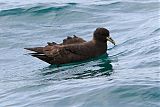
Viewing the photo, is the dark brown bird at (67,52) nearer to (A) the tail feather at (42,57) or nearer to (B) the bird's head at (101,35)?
(A) the tail feather at (42,57)

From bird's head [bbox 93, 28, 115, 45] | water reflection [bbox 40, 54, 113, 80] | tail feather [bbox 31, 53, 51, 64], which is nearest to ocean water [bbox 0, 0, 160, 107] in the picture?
water reflection [bbox 40, 54, 113, 80]

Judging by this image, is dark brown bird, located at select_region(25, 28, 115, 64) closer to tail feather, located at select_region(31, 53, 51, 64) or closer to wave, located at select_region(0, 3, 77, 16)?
tail feather, located at select_region(31, 53, 51, 64)

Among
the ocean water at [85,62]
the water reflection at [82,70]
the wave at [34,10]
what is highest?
the wave at [34,10]

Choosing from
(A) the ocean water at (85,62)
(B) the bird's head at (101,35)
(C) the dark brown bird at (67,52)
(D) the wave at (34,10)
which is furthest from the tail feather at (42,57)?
(D) the wave at (34,10)

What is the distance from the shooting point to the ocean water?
9.81 metres

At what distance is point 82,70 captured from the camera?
1228 cm

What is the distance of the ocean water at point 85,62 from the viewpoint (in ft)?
32.2

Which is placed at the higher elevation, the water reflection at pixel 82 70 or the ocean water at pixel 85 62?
the ocean water at pixel 85 62

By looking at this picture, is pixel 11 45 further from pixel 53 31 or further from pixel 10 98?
pixel 10 98

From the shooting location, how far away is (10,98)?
34.2 ft

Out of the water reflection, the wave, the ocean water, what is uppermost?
the wave

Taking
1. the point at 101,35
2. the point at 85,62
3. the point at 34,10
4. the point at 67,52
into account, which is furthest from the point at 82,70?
the point at 34,10

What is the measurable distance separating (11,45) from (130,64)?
4.33 meters

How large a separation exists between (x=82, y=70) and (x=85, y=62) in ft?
3.37
